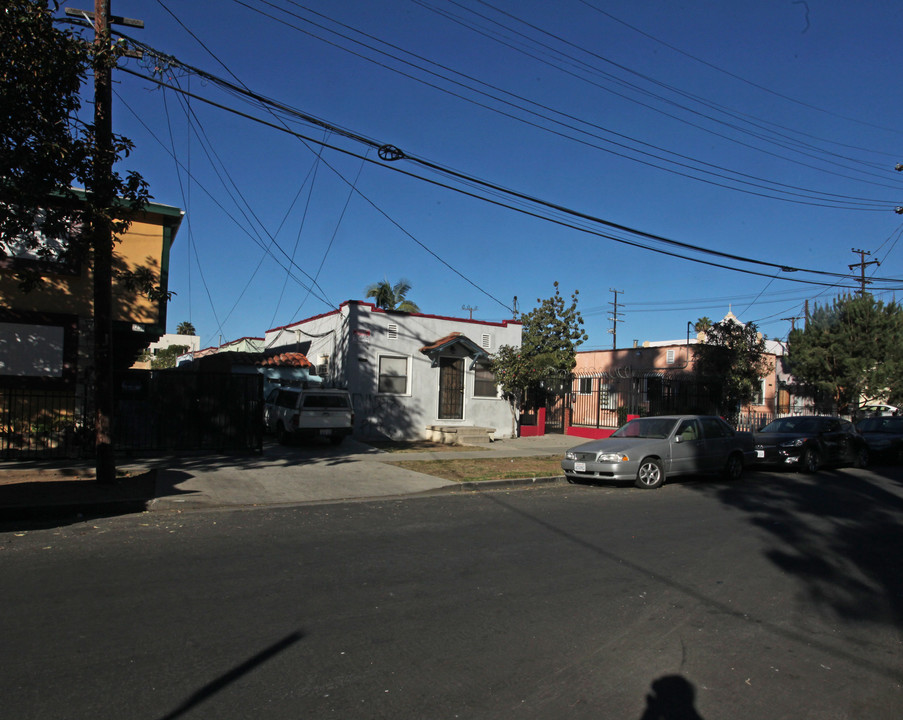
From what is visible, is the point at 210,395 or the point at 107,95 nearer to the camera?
the point at 107,95

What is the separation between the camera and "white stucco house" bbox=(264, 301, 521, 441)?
67.7ft

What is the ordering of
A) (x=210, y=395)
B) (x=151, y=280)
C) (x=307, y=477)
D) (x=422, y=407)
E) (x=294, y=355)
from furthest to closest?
1. (x=294, y=355)
2. (x=422, y=407)
3. (x=210, y=395)
4. (x=307, y=477)
5. (x=151, y=280)

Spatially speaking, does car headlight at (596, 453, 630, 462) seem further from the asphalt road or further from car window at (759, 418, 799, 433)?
car window at (759, 418, 799, 433)

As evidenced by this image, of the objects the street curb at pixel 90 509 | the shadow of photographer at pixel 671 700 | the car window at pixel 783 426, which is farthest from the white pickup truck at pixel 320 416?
the shadow of photographer at pixel 671 700

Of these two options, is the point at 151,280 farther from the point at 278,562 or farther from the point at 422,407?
the point at 422,407

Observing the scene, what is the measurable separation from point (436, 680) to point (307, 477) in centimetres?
916

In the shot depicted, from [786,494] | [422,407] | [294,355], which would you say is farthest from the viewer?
[294,355]

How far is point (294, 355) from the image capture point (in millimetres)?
24344

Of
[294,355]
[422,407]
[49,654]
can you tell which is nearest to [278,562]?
[49,654]

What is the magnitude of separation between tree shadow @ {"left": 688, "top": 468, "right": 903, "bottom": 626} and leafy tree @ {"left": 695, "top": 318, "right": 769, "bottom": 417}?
10.5 meters

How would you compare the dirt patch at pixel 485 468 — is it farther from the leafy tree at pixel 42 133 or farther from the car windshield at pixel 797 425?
the leafy tree at pixel 42 133

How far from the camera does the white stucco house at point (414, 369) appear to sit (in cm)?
2064

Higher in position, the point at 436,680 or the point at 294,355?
the point at 294,355

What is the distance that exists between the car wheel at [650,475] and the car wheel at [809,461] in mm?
5064
